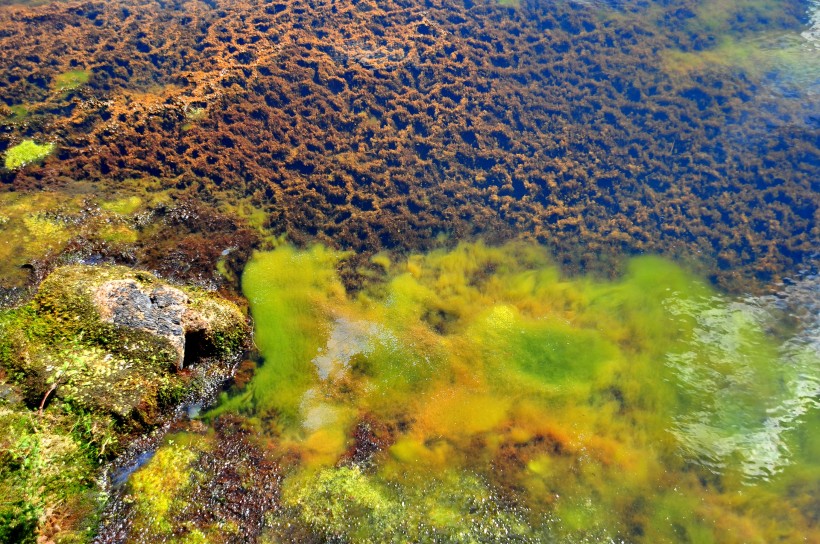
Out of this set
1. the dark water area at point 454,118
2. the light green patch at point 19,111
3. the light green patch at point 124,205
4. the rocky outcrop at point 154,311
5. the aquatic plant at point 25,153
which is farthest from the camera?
the dark water area at point 454,118

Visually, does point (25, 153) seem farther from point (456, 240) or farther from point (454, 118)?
point (454, 118)

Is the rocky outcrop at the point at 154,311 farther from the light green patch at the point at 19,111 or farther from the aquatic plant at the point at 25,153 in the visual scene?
the light green patch at the point at 19,111

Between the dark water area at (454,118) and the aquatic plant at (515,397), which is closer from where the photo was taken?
the aquatic plant at (515,397)

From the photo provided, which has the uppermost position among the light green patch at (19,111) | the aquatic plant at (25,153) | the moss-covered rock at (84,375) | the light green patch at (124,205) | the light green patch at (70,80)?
the light green patch at (70,80)

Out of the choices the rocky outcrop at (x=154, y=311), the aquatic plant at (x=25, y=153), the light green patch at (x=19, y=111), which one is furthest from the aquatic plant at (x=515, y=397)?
the light green patch at (x=19, y=111)

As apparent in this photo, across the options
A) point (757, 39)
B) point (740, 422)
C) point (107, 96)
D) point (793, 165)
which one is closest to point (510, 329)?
point (740, 422)

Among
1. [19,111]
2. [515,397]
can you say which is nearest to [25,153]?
[19,111]

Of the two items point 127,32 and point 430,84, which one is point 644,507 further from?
point 127,32
